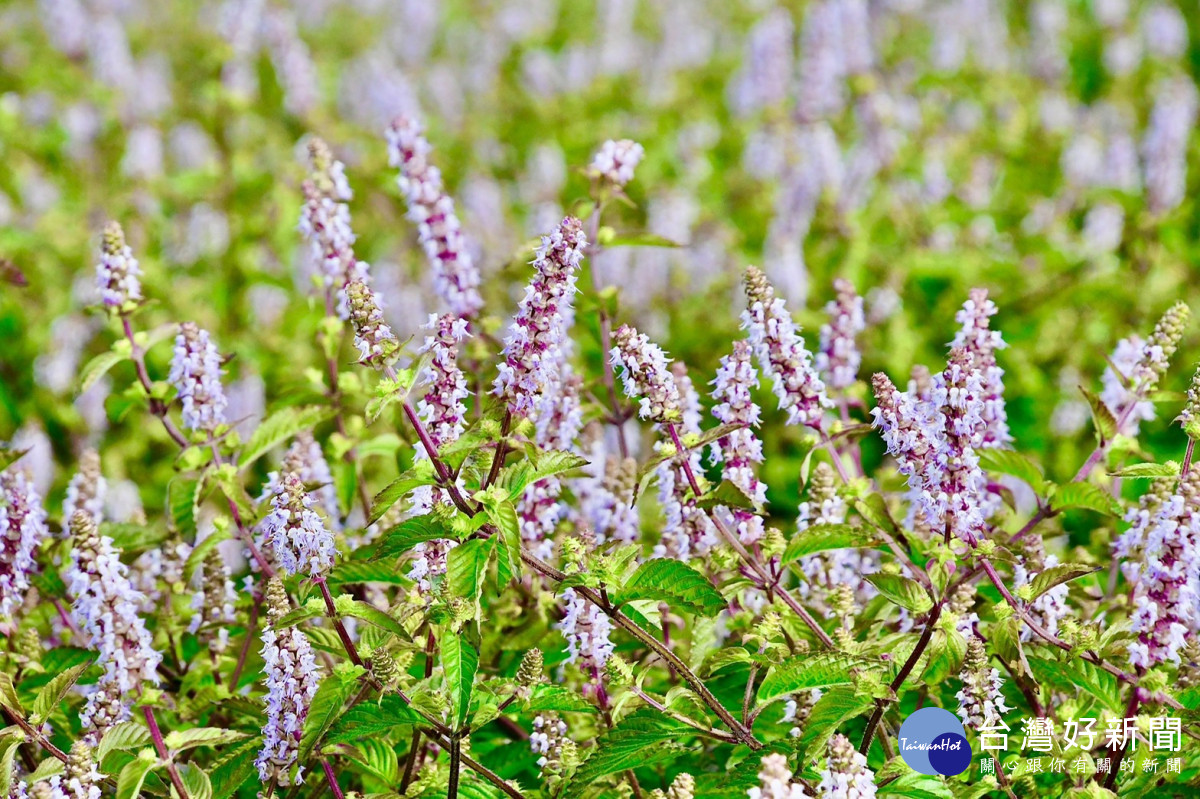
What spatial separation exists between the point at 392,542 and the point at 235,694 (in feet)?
3.41

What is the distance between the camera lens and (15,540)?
366 cm

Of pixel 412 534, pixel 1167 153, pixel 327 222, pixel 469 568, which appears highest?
pixel 1167 153

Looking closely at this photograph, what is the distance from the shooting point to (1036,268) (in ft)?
26.2

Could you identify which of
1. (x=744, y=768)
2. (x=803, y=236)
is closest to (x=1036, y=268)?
(x=803, y=236)

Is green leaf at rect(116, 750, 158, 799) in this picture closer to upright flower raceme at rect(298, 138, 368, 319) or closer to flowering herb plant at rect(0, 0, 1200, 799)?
flowering herb plant at rect(0, 0, 1200, 799)

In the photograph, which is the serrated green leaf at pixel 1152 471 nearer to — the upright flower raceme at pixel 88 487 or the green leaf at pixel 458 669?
the green leaf at pixel 458 669

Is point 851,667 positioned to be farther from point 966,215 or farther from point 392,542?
point 966,215

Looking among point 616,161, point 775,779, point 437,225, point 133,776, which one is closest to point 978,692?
point 775,779

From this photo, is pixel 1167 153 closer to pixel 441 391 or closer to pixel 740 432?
pixel 740 432

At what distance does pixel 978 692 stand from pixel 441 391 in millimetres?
1556

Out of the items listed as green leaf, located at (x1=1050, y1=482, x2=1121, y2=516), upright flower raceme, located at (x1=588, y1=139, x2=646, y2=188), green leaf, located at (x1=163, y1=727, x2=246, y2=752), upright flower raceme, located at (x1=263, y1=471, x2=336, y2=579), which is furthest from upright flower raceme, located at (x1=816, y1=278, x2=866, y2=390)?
green leaf, located at (x1=163, y1=727, x2=246, y2=752)

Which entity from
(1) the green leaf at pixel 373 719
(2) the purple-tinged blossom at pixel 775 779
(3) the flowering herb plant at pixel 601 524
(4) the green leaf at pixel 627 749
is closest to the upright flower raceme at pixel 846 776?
(3) the flowering herb plant at pixel 601 524

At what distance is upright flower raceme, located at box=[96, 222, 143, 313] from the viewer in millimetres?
4000

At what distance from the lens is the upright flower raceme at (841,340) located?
14.0 feet
